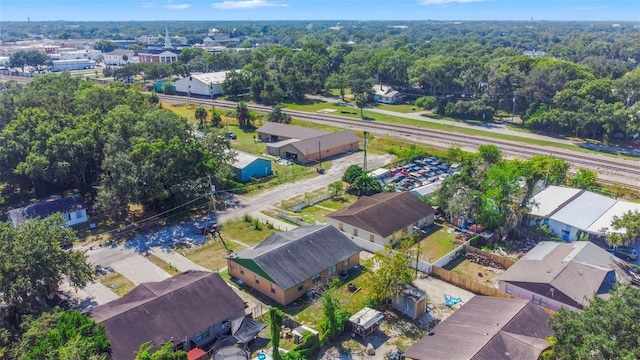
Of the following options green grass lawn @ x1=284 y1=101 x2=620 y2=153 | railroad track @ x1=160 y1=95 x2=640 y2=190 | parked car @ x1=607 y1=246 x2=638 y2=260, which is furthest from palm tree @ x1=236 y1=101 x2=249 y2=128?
parked car @ x1=607 y1=246 x2=638 y2=260

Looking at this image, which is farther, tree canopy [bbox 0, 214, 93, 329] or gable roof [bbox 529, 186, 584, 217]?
gable roof [bbox 529, 186, 584, 217]

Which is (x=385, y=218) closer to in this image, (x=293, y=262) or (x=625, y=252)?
(x=293, y=262)

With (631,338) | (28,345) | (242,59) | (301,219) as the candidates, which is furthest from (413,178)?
(242,59)

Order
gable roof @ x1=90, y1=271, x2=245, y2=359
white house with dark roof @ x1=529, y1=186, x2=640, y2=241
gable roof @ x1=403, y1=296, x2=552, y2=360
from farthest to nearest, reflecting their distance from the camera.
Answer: white house with dark roof @ x1=529, y1=186, x2=640, y2=241 → gable roof @ x1=90, y1=271, x2=245, y2=359 → gable roof @ x1=403, y1=296, x2=552, y2=360

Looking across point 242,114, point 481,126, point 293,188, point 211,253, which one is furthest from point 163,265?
point 481,126

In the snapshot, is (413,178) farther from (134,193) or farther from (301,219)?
(134,193)

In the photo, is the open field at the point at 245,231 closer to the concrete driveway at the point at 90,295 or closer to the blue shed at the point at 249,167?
the concrete driveway at the point at 90,295

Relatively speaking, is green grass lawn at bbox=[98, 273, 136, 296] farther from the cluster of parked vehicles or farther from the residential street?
the residential street
